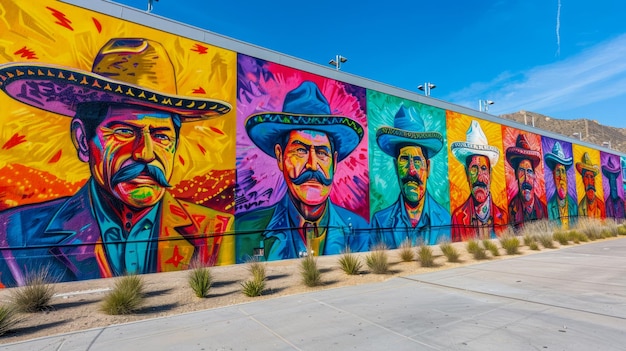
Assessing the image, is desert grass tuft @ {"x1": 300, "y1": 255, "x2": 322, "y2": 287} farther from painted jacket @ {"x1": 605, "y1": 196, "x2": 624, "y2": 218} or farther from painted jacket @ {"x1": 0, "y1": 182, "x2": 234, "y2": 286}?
painted jacket @ {"x1": 605, "y1": 196, "x2": 624, "y2": 218}

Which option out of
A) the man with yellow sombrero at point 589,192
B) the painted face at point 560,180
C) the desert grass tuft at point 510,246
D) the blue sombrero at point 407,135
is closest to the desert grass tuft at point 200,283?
the blue sombrero at point 407,135

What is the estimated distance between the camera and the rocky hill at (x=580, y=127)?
57656mm

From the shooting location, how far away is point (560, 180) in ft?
96.4

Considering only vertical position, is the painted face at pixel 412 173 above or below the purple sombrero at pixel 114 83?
below

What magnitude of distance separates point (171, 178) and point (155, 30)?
15.5 ft

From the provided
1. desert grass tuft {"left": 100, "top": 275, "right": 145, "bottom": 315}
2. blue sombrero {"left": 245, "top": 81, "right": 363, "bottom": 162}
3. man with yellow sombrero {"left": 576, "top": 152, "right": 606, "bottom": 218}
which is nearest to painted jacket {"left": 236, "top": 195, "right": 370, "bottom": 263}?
blue sombrero {"left": 245, "top": 81, "right": 363, "bottom": 162}

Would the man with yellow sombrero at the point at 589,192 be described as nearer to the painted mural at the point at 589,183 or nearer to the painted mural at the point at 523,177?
the painted mural at the point at 589,183

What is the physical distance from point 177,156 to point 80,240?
3.54 meters

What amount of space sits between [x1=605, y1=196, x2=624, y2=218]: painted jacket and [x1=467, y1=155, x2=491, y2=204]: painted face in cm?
2059

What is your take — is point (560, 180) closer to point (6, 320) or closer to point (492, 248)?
point (492, 248)

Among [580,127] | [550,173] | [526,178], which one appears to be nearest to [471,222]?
[526,178]

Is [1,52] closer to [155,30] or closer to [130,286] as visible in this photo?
[155,30]

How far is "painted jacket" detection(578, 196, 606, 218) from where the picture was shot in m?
31.3

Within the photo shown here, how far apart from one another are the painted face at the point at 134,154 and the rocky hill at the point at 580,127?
5874 centimetres
